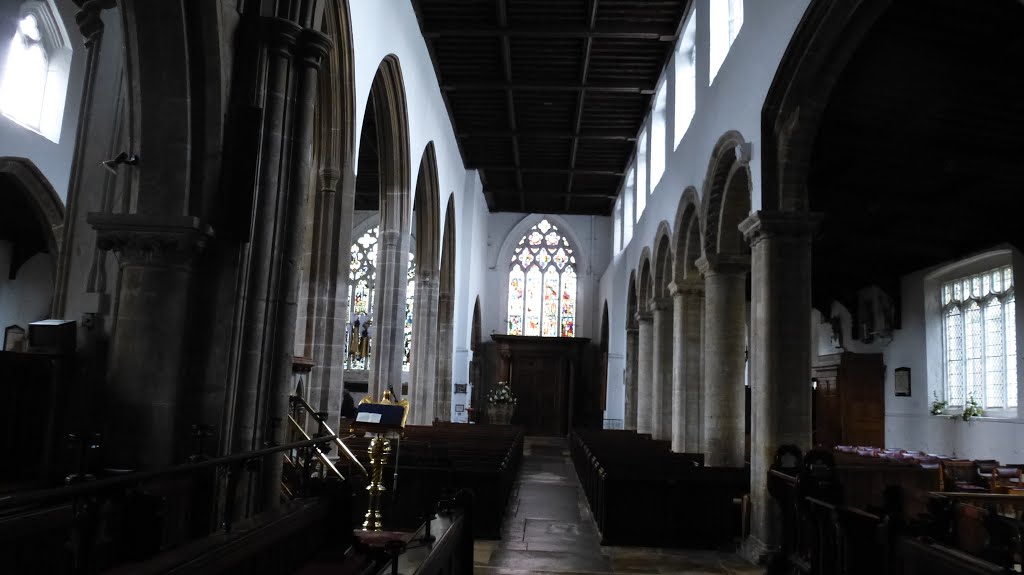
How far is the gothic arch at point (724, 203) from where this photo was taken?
30.2 feet

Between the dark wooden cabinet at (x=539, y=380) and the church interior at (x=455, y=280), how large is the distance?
4.82 metres

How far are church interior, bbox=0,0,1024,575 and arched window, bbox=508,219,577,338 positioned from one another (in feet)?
20.1

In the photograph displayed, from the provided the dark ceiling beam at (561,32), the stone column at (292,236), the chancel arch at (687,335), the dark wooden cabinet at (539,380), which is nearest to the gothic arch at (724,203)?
the chancel arch at (687,335)

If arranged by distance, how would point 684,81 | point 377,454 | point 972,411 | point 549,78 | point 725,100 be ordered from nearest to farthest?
1. point 377,454
2. point 725,100
3. point 972,411
4. point 684,81
5. point 549,78

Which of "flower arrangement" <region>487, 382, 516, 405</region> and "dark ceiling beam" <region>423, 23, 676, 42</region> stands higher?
"dark ceiling beam" <region>423, 23, 676, 42</region>

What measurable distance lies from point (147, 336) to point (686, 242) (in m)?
8.59

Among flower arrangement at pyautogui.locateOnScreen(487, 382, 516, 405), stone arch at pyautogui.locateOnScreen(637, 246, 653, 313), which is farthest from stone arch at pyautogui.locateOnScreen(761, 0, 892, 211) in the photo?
flower arrangement at pyautogui.locateOnScreen(487, 382, 516, 405)

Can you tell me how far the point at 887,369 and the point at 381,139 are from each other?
10828mm

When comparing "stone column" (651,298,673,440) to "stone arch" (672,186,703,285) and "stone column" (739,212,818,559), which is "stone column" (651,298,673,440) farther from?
"stone column" (739,212,818,559)

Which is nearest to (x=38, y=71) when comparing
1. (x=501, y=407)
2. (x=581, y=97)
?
(x=581, y=97)

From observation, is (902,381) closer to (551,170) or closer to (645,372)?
(645,372)

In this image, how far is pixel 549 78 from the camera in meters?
15.2

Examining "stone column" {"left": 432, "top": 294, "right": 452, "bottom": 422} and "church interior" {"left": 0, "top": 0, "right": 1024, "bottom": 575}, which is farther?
"stone column" {"left": 432, "top": 294, "right": 452, "bottom": 422}

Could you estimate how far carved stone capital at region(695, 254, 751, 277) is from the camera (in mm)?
9758
